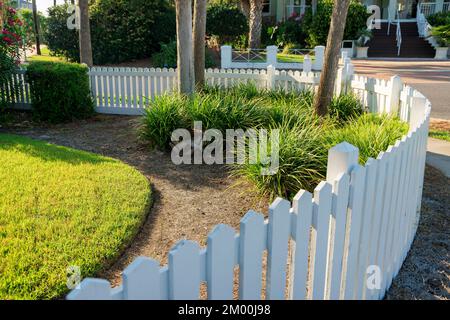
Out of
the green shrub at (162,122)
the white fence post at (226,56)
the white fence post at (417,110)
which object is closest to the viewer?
the white fence post at (417,110)

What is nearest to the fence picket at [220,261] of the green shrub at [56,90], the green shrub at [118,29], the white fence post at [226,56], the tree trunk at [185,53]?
the tree trunk at [185,53]

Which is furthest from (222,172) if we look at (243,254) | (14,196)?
(243,254)

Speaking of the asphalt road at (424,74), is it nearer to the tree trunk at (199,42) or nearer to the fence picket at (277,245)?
the tree trunk at (199,42)

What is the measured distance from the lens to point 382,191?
127 inches

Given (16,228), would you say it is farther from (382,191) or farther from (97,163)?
(382,191)

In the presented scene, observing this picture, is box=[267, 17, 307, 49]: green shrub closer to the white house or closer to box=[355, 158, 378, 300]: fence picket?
the white house

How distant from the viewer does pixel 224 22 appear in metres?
24.1

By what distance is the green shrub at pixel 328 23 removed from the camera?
27.5 metres

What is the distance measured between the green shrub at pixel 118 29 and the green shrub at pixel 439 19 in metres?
17.1

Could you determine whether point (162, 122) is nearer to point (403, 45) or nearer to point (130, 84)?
A: point (130, 84)

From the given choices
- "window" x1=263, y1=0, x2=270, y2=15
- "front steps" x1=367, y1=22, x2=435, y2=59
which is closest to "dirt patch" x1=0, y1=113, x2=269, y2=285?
"front steps" x1=367, y1=22, x2=435, y2=59

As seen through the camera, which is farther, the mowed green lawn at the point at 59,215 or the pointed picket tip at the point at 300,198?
the mowed green lawn at the point at 59,215

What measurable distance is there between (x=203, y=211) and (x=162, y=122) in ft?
8.86
